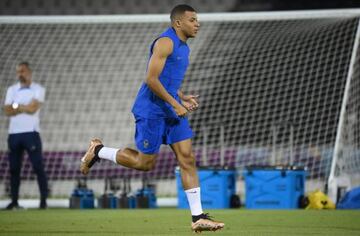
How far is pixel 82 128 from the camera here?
22172 millimetres

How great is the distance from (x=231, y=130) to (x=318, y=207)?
6259 mm

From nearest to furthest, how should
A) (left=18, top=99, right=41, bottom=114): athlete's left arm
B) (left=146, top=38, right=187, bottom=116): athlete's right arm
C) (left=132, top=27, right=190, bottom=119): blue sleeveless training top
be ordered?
(left=146, top=38, right=187, bottom=116): athlete's right arm
(left=132, top=27, right=190, bottom=119): blue sleeveless training top
(left=18, top=99, right=41, bottom=114): athlete's left arm

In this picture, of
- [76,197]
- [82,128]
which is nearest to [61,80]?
[82,128]

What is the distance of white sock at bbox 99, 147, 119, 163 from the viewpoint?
9086 mm

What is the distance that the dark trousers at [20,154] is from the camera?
545 inches

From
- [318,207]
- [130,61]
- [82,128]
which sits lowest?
[318,207]

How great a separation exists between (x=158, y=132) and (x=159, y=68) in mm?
610

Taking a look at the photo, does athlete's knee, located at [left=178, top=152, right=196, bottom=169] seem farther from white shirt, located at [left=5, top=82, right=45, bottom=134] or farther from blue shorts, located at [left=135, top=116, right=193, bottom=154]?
white shirt, located at [left=5, top=82, right=45, bottom=134]

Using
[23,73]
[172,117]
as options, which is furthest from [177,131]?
[23,73]

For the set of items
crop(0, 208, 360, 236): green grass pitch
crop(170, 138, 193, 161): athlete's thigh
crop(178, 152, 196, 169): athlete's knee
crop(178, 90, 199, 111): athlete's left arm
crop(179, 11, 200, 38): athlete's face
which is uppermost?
crop(179, 11, 200, 38): athlete's face

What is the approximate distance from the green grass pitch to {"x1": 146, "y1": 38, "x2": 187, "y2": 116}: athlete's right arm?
121 cm

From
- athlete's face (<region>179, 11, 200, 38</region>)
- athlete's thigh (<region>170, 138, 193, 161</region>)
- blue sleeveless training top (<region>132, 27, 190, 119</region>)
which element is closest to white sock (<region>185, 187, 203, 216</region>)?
athlete's thigh (<region>170, 138, 193, 161</region>)

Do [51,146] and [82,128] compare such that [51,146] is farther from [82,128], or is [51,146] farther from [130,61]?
[130,61]

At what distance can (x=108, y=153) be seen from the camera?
9164 millimetres
